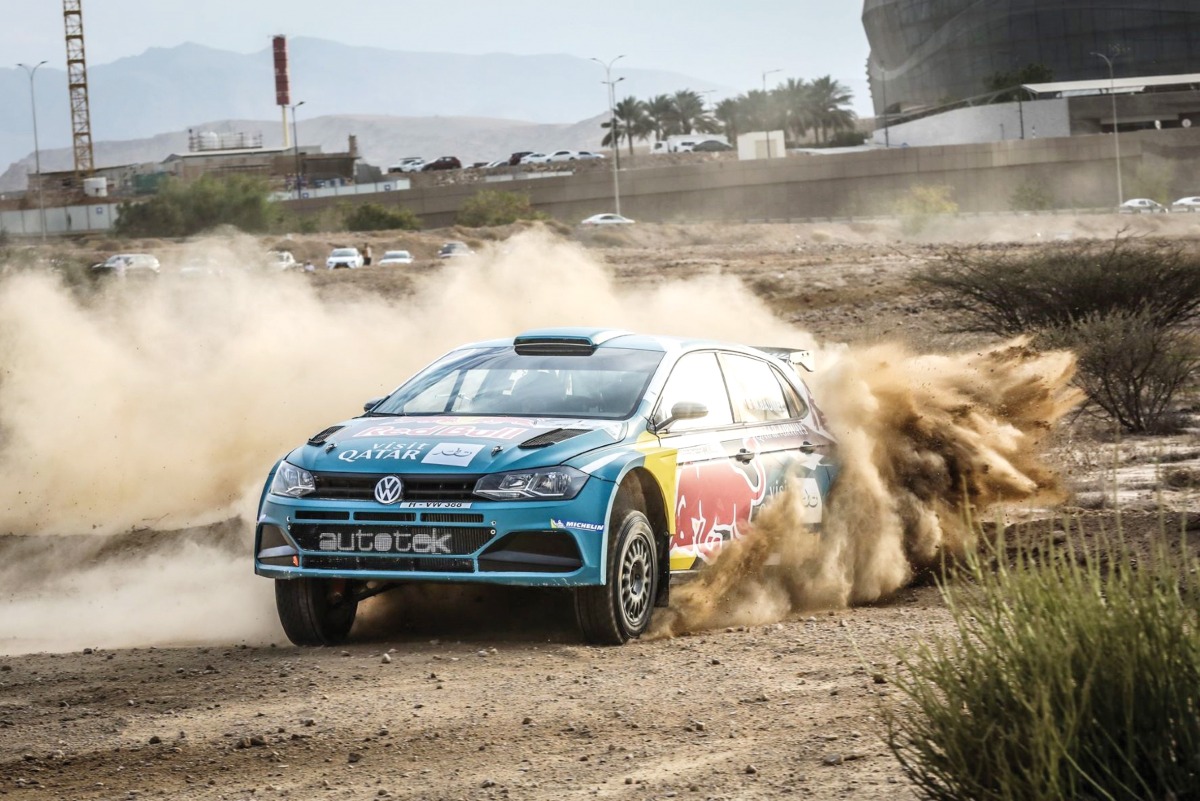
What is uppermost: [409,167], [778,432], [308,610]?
[409,167]

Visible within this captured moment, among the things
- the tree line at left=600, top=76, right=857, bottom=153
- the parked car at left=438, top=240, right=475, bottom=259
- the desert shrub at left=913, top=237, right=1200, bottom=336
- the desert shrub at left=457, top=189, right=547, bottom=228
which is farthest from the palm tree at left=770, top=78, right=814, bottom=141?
the desert shrub at left=913, top=237, right=1200, bottom=336

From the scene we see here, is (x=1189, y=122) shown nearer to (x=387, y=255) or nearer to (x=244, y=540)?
(x=387, y=255)

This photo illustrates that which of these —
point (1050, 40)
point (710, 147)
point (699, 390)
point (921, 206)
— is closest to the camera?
point (699, 390)

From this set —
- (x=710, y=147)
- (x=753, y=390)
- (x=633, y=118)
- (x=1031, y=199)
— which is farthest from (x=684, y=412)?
(x=633, y=118)

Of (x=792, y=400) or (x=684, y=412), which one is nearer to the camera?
(x=684, y=412)

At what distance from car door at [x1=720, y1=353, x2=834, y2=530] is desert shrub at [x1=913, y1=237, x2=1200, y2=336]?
38.5ft

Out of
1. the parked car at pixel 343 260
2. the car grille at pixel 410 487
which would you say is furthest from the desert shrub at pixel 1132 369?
the parked car at pixel 343 260

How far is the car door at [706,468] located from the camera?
8508 mm

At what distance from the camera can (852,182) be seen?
101562 mm

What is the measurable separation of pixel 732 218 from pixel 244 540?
88.4 metres

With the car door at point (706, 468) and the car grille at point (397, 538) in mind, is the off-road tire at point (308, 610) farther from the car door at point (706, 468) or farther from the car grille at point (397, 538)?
the car door at point (706, 468)

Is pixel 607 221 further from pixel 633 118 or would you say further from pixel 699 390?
pixel 633 118

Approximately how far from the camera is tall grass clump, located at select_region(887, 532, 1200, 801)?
12.9ft

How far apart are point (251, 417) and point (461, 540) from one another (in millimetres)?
9056
